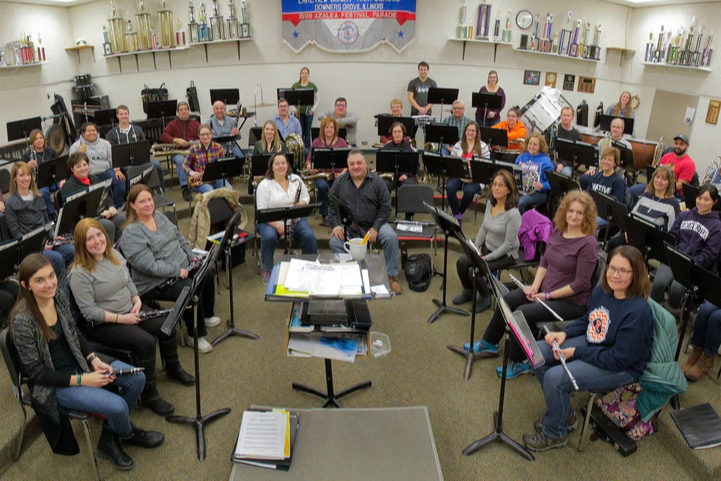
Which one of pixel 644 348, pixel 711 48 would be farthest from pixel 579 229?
Result: pixel 711 48

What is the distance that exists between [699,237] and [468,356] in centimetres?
223

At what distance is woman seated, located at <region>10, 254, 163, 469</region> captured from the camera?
2812mm

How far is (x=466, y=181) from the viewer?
6.67m

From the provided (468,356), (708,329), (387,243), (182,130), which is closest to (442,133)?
(387,243)

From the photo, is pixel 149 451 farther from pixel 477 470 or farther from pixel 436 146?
pixel 436 146

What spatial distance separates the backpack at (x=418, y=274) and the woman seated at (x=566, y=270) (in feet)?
4.38

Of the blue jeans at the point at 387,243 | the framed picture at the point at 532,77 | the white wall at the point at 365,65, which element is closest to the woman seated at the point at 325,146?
the blue jeans at the point at 387,243

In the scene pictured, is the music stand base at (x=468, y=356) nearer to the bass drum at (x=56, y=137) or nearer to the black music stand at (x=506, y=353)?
the black music stand at (x=506, y=353)

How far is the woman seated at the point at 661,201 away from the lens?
4.96 metres

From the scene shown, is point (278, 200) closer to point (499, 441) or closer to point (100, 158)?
point (100, 158)

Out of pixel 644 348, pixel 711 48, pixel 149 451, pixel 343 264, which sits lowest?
pixel 149 451

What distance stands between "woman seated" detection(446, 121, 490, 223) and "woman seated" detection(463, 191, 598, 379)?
101 inches

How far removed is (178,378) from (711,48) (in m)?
9.18

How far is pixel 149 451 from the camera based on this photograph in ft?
10.8
